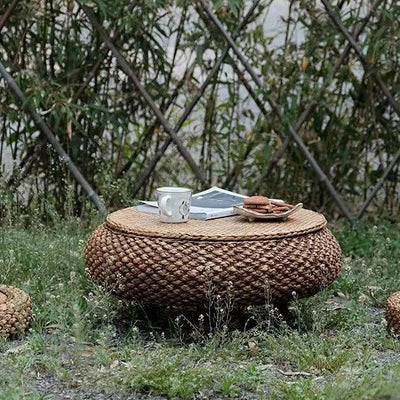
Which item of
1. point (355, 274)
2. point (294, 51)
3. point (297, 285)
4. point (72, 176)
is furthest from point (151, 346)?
point (294, 51)

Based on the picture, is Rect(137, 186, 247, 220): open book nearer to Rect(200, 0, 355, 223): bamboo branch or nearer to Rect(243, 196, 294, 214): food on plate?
Rect(243, 196, 294, 214): food on plate

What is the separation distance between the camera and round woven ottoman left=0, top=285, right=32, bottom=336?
2.98m

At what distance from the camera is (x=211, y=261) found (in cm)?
288

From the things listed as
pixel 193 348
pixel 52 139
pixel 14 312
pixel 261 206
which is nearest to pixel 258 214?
pixel 261 206

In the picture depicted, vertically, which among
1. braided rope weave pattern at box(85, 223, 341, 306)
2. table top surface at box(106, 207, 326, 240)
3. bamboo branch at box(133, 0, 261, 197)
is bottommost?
braided rope weave pattern at box(85, 223, 341, 306)

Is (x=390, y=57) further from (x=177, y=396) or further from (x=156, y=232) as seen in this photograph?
(x=177, y=396)

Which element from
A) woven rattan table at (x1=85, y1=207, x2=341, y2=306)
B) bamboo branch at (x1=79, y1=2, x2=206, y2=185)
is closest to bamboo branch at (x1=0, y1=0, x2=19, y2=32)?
bamboo branch at (x1=79, y1=2, x2=206, y2=185)

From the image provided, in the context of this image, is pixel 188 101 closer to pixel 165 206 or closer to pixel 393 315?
pixel 165 206

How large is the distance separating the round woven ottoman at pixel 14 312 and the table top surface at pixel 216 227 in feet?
1.24

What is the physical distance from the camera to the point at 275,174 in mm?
5027

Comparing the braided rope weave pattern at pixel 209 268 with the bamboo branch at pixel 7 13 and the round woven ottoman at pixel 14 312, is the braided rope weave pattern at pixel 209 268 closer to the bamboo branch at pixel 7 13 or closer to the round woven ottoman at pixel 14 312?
the round woven ottoman at pixel 14 312

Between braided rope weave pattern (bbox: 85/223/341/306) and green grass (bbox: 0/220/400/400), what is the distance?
0.09 meters

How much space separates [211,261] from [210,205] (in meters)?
0.48

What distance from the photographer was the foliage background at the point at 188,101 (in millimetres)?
4750
